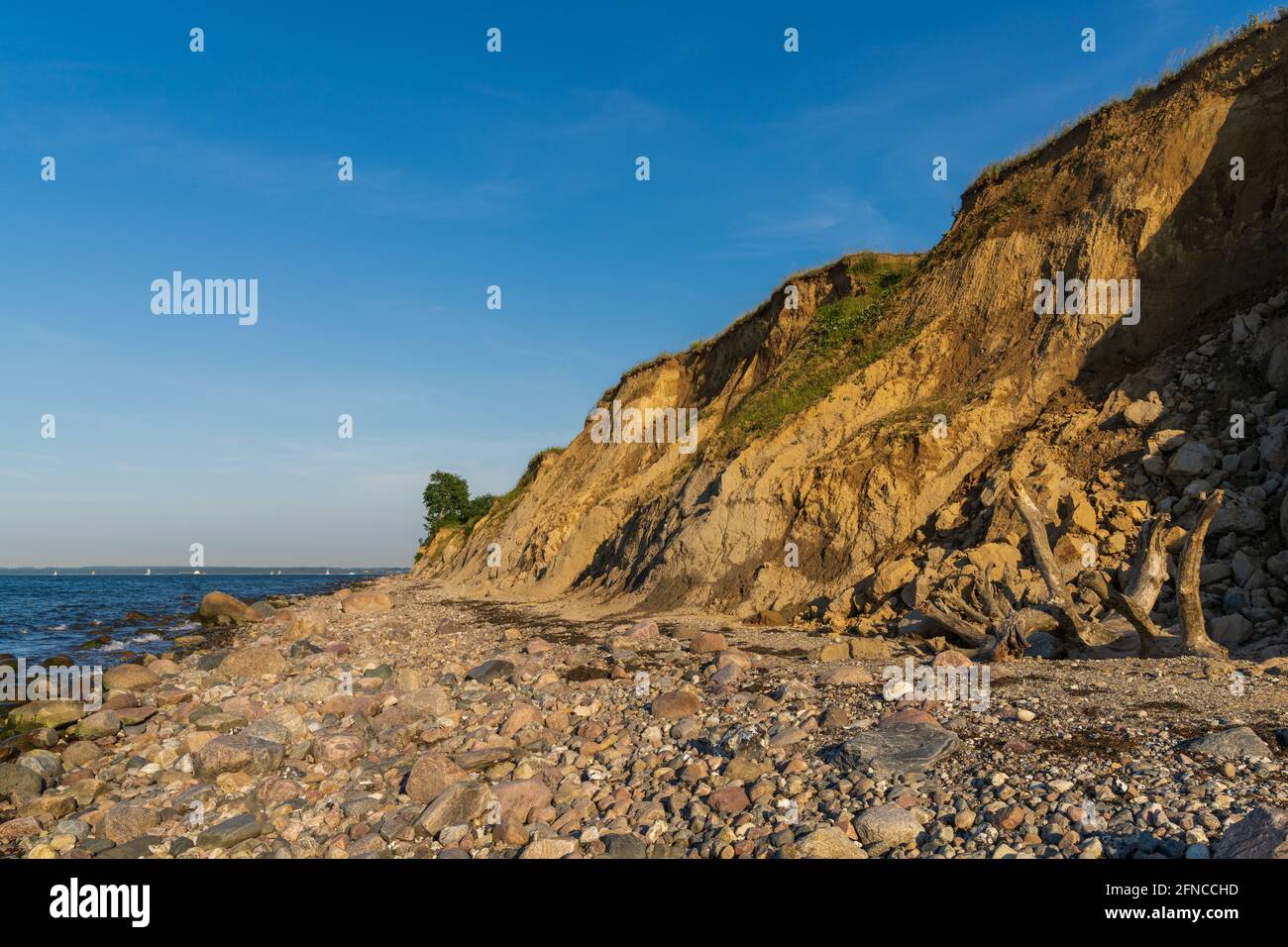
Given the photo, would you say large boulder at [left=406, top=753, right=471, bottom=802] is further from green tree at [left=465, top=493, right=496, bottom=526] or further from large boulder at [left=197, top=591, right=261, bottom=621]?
green tree at [left=465, top=493, right=496, bottom=526]

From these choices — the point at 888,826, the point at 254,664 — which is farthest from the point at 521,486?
the point at 888,826

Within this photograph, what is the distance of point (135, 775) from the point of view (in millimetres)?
8750

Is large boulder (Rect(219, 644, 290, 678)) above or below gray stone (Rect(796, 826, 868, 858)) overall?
below

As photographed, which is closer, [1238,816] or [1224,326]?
[1238,816]

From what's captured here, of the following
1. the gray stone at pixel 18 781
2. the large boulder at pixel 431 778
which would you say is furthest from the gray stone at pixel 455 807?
the gray stone at pixel 18 781

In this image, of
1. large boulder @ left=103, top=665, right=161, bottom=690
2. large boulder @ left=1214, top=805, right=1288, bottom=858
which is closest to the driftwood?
large boulder @ left=1214, top=805, right=1288, bottom=858

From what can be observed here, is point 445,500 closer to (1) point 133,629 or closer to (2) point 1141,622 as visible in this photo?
(1) point 133,629

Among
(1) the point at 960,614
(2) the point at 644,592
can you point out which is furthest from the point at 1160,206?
(2) the point at 644,592

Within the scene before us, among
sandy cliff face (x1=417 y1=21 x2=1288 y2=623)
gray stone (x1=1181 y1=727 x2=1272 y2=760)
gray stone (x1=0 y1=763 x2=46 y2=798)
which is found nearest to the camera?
gray stone (x1=1181 y1=727 x2=1272 y2=760)

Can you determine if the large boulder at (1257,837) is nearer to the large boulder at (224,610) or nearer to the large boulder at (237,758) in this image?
the large boulder at (237,758)

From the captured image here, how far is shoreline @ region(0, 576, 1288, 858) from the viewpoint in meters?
5.27

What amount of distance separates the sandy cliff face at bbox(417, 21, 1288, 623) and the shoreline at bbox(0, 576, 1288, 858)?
616cm
